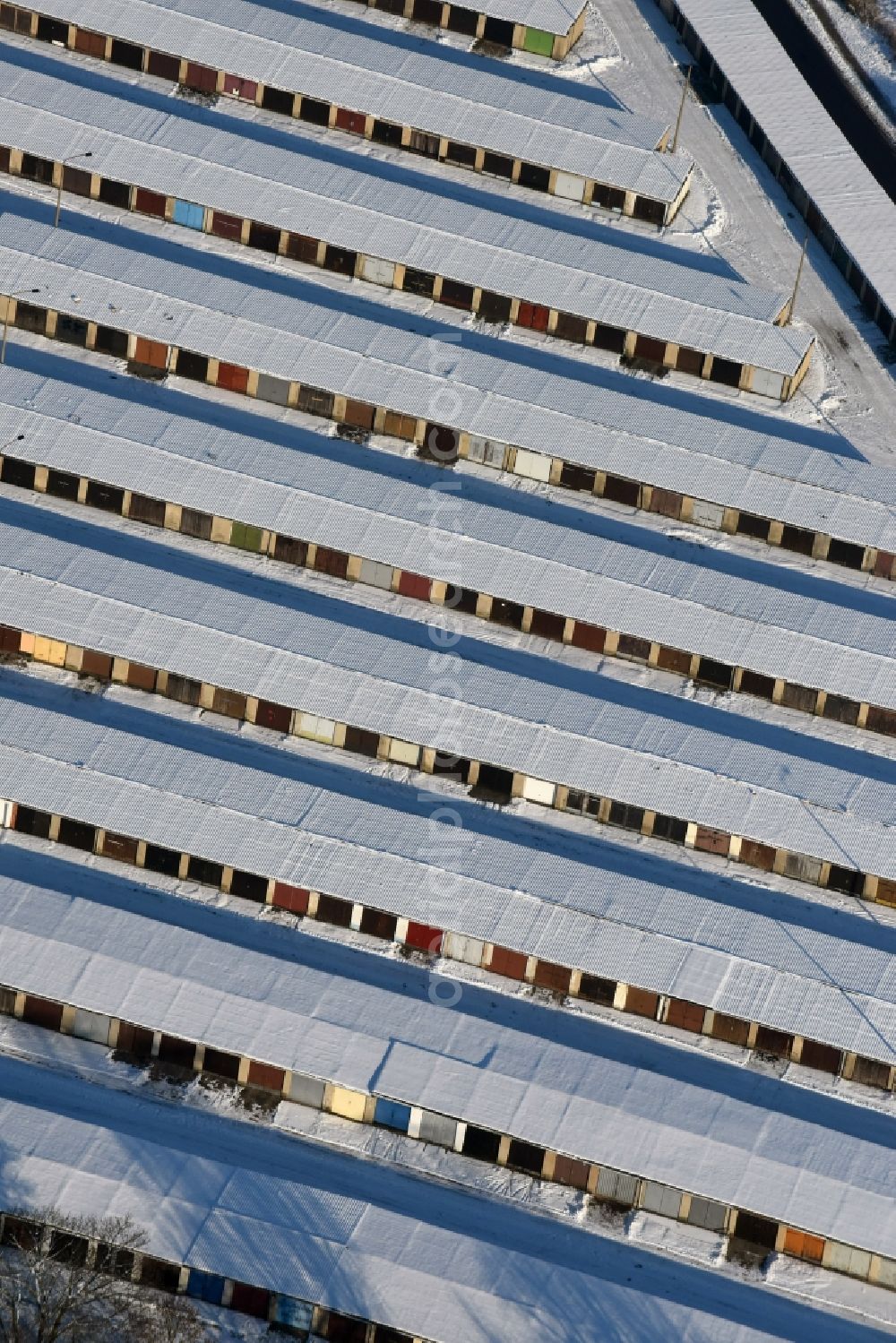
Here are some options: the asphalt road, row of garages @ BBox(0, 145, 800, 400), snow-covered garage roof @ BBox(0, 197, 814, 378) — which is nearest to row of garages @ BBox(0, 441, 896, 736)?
snow-covered garage roof @ BBox(0, 197, 814, 378)

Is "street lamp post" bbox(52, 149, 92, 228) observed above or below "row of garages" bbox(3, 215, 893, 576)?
above

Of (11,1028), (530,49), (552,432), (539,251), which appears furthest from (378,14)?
(11,1028)

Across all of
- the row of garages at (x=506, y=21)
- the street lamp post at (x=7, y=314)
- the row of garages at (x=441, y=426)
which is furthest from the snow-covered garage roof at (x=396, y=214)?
the row of garages at (x=506, y=21)

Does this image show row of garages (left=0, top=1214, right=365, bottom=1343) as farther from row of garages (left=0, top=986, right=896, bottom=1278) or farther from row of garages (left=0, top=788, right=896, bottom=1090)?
row of garages (left=0, top=788, right=896, bottom=1090)

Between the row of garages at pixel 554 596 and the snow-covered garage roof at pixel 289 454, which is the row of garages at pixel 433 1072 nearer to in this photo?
the row of garages at pixel 554 596

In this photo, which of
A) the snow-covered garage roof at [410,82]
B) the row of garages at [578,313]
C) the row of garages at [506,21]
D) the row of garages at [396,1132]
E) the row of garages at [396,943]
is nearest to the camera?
the row of garages at [396,1132]

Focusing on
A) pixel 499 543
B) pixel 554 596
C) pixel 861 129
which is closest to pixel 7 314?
pixel 499 543
